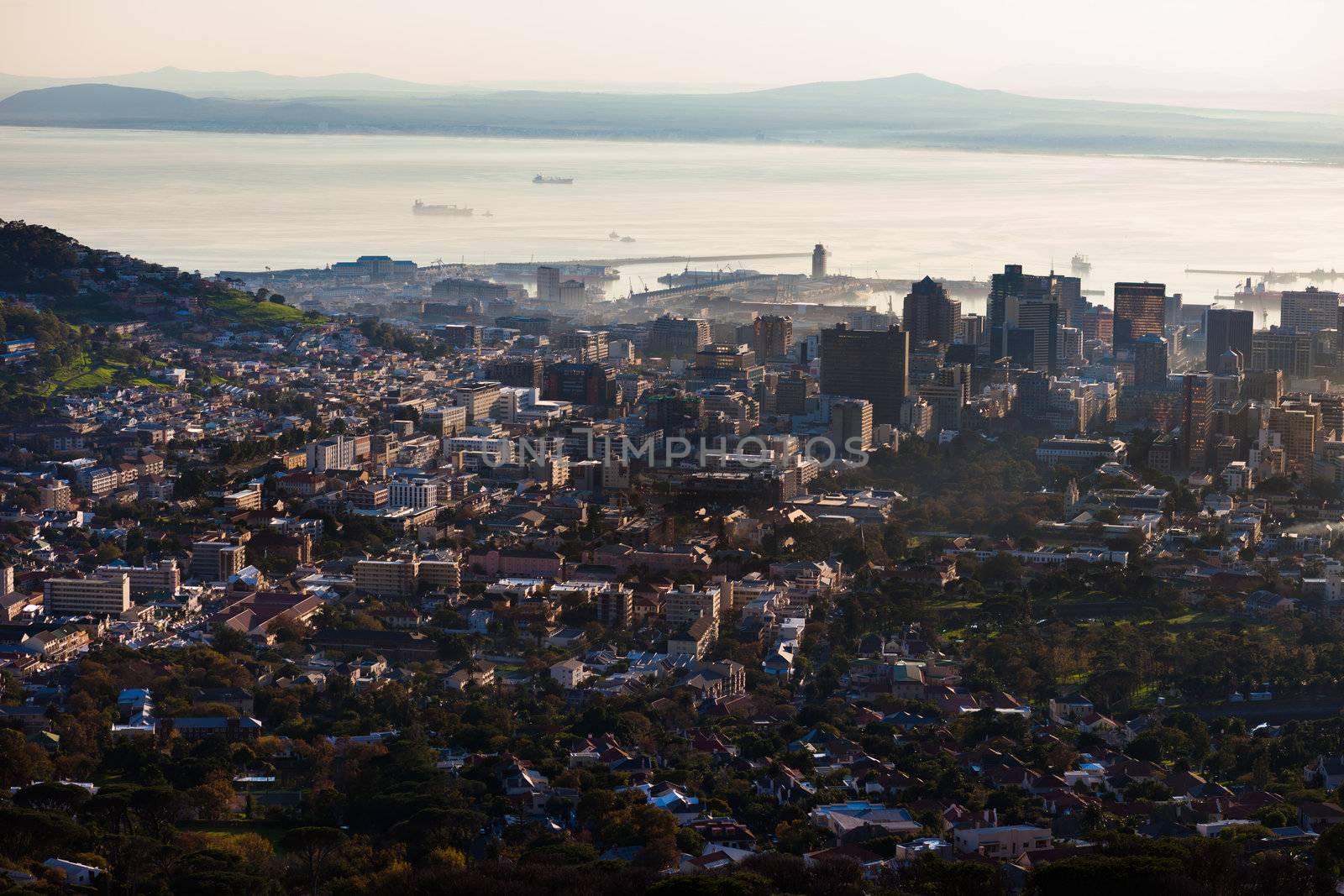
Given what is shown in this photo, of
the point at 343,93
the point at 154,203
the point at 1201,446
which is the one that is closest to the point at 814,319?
the point at 1201,446

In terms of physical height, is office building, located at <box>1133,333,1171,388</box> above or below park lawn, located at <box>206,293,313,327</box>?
below

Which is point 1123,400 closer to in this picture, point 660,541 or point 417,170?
point 660,541

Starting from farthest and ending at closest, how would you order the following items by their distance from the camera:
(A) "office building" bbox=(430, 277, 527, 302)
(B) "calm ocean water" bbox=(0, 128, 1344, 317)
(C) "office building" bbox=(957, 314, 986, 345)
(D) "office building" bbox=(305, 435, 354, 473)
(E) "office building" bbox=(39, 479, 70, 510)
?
(B) "calm ocean water" bbox=(0, 128, 1344, 317) < (A) "office building" bbox=(430, 277, 527, 302) < (C) "office building" bbox=(957, 314, 986, 345) < (D) "office building" bbox=(305, 435, 354, 473) < (E) "office building" bbox=(39, 479, 70, 510)

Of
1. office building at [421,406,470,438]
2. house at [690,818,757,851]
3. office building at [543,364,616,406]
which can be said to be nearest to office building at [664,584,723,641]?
house at [690,818,757,851]

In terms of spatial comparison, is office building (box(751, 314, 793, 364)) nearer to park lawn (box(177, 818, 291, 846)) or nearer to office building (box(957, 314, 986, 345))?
office building (box(957, 314, 986, 345))

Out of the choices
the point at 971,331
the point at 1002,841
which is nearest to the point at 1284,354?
the point at 971,331

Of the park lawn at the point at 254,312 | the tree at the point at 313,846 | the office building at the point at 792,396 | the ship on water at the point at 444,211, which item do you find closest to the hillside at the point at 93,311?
the park lawn at the point at 254,312

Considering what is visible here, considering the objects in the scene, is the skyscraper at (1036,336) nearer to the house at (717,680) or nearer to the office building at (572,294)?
the office building at (572,294)
